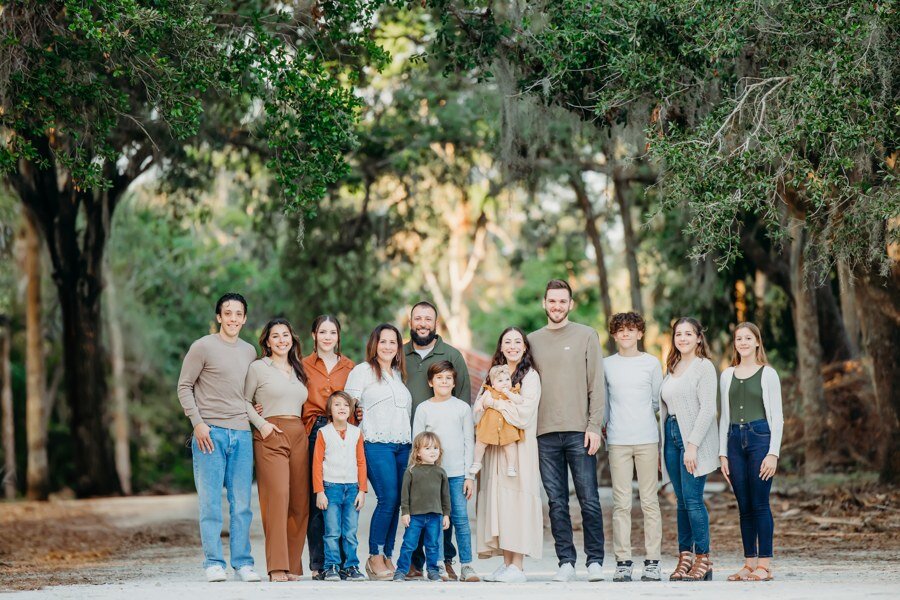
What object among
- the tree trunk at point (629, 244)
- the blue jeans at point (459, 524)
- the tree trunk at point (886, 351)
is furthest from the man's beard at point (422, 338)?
the tree trunk at point (629, 244)

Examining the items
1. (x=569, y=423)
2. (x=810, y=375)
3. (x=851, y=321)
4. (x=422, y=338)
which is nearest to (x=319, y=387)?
(x=422, y=338)

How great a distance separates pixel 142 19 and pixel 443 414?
3644 mm

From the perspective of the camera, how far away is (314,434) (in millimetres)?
8172

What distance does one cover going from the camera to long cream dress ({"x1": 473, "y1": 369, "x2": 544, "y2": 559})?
7.95 metres

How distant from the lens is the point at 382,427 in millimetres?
8117

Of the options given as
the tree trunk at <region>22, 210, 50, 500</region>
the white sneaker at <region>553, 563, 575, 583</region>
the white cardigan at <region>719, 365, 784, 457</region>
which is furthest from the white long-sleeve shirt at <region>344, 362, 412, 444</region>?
the tree trunk at <region>22, 210, 50, 500</region>

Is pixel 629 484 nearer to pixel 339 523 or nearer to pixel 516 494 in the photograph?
pixel 516 494

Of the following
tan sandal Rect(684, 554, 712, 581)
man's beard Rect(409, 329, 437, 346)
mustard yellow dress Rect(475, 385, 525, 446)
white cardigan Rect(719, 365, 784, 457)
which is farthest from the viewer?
man's beard Rect(409, 329, 437, 346)

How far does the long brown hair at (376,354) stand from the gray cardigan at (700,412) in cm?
180

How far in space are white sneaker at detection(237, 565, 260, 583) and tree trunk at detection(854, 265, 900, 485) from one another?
26.8 feet

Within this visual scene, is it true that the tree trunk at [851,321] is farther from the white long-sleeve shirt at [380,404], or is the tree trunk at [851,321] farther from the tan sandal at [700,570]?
the white long-sleeve shirt at [380,404]

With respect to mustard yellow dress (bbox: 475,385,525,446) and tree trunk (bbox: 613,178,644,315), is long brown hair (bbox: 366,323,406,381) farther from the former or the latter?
tree trunk (bbox: 613,178,644,315)

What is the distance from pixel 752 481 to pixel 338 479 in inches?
106

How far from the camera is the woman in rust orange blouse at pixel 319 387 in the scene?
8.18m
